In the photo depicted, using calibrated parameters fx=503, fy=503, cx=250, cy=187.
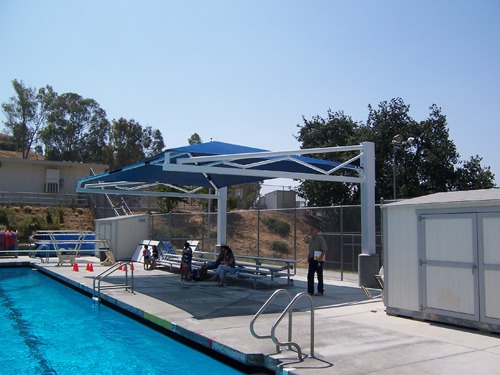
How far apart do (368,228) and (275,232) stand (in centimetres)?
1370

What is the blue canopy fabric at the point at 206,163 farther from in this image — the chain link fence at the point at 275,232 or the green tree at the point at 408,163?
the green tree at the point at 408,163

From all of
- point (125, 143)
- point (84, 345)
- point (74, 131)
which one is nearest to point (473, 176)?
point (84, 345)

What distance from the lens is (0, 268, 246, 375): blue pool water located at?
746 centimetres

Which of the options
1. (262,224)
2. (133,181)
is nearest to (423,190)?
(262,224)

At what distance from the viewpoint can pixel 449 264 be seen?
27.8 ft

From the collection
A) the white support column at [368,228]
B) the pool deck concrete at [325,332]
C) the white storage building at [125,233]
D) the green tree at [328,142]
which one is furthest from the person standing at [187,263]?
the green tree at [328,142]

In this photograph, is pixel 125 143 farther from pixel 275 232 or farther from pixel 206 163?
pixel 206 163

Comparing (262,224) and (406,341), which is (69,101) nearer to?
(262,224)

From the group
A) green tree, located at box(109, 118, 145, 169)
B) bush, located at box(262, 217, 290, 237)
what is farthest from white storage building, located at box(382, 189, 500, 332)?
green tree, located at box(109, 118, 145, 169)

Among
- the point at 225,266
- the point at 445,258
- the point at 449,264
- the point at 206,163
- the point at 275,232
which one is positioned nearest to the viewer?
the point at 449,264

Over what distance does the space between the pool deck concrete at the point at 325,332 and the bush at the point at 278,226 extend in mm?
12971

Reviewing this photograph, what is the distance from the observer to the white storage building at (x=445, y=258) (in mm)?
7914

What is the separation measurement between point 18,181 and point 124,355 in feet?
116

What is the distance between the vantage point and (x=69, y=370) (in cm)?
730
